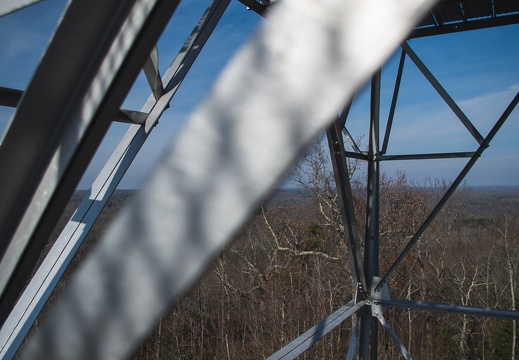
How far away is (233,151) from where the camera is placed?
46cm

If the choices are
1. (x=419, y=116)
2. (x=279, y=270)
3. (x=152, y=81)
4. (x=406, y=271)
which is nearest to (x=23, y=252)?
(x=152, y=81)

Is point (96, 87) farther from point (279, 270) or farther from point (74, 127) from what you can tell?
point (279, 270)

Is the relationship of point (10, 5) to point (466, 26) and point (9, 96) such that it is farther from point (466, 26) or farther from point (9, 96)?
point (466, 26)

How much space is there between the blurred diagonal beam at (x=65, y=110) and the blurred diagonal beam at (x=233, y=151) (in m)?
0.14

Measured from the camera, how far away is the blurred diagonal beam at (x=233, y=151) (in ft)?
1.50

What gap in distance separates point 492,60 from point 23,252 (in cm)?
1347

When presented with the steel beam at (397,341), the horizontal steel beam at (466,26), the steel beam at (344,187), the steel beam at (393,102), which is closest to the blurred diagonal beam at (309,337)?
the steel beam at (397,341)

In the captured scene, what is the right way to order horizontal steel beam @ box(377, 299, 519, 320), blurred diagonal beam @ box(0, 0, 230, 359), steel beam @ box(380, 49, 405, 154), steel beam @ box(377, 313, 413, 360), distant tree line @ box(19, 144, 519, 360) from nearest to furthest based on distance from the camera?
blurred diagonal beam @ box(0, 0, 230, 359) → horizontal steel beam @ box(377, 299, 519, 320) → steel beam @ box(377, 313, 413, 360) → steel beam @ box(380, 49, 405, 154) → distant tree line @ box(19, 144, 519, 360)

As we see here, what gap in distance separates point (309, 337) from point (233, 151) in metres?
2.33

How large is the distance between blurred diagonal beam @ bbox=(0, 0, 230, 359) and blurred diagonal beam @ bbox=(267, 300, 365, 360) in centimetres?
110

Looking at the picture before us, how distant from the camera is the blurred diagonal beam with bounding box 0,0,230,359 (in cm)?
185

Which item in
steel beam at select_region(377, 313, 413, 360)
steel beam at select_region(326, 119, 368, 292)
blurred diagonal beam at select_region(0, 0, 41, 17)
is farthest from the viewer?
steel beam at select_region(377, 313, 413, 360)

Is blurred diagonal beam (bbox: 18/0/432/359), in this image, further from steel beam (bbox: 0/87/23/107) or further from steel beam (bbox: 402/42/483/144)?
steel beam (bbox: 402/42/483/144)

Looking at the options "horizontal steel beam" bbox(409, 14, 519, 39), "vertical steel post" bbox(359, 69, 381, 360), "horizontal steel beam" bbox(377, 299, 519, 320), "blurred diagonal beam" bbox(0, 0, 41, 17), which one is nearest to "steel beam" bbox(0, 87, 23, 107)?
"blurred diagonal beam" bbox(0, 0, 41, 17)
